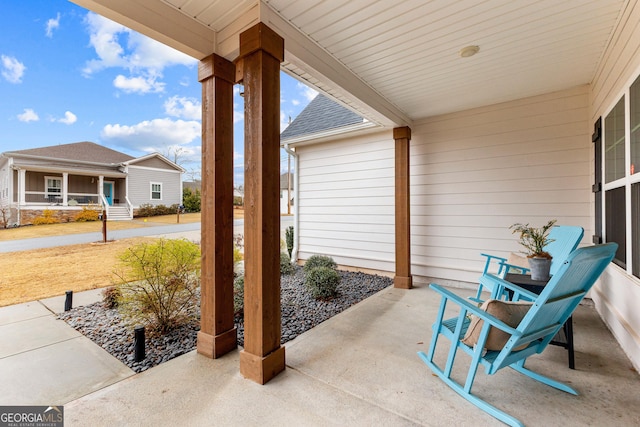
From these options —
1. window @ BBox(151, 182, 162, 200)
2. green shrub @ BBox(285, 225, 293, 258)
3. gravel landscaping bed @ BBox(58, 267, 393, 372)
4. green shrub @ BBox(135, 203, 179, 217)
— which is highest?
window @ BBox(151, 182, 162, 200)

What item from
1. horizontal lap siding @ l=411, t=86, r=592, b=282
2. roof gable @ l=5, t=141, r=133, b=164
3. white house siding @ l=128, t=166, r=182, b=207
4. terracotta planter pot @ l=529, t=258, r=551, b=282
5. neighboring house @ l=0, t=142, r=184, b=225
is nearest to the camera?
terracotta planter pot @ l=529, t=258, r=551, b=282

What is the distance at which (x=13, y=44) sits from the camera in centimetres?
288

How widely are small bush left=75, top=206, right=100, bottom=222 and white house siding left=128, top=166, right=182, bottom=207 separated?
1.89ft

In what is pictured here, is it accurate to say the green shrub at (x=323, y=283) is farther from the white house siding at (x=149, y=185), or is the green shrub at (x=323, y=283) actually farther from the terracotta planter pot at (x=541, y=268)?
the white house siding at (x=149, y=185)

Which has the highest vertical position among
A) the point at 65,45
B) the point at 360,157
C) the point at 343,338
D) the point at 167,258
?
the point at 65,45

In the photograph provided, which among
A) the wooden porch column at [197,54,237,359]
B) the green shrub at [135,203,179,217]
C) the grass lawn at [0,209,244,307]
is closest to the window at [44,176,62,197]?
the grass lawn at [0,209,244,307]

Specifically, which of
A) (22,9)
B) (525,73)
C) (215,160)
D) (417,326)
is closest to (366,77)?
(525,73)

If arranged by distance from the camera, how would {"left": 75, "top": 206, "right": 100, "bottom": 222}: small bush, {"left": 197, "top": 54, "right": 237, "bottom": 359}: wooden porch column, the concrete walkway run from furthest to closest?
1. {"left": 75, "top": 206, "right": 100, "bottom": 222}: small bush
2. {"left": 197, "top": 54, "right": 237, "bottom": 359}: wooden porch column
3. the concrete walkway

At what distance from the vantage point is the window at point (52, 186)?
13.0 feet

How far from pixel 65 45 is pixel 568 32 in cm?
573

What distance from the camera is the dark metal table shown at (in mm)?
2164

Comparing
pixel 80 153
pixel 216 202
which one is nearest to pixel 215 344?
pixel 216 202

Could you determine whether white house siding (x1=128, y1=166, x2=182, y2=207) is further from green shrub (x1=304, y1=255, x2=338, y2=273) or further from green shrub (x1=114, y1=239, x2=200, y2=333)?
green shrub (x1=304, y1=255, x2=338, y2=273)

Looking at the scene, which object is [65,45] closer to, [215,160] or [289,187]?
[215,160]
